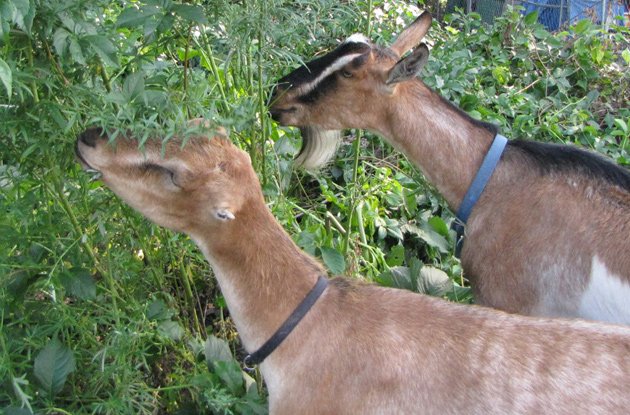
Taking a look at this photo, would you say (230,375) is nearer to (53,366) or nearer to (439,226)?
(53,366)

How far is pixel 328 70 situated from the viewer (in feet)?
13.3

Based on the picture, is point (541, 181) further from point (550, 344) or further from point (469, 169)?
point (550, 344)

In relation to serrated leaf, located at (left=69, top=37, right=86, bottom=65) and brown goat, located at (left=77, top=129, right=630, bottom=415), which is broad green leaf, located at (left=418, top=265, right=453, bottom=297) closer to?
brown goat, located at (left=77, top=129, right=630, bottom=415)

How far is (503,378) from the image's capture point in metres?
2.66

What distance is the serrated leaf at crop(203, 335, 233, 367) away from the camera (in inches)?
142

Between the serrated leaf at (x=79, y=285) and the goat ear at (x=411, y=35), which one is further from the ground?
the goat ear at (x=411, y=35)

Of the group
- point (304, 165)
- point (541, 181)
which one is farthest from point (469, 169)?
point (304, 165)

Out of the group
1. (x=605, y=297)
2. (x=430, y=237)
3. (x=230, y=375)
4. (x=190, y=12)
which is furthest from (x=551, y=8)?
(x=190, y=12)

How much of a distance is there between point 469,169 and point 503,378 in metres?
1.47

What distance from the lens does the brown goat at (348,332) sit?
2.64 m

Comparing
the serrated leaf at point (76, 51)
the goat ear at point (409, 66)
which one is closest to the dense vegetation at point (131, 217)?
the serrated leaf at point (76, 51)

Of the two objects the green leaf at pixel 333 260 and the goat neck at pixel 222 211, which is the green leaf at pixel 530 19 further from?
the goat neck at pixel 222 211

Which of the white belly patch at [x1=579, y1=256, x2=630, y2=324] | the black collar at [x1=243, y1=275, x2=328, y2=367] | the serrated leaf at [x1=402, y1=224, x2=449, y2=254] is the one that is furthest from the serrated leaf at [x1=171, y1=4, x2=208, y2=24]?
the serrated leaf at [x1=402, y1=224, x2=449, y2=254]

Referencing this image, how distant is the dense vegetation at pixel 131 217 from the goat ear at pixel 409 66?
13.0 inches
